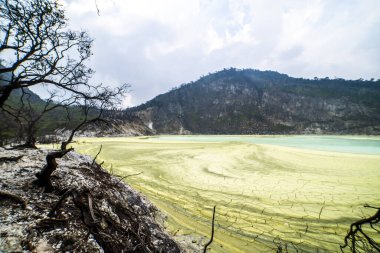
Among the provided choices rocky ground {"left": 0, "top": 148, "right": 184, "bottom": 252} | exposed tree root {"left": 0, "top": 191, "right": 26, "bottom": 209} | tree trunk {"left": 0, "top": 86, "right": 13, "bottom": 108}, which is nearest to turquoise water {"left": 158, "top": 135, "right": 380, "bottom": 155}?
rocky ground {"left": 0, "top": 148, "right": 184, "bottom": 252}

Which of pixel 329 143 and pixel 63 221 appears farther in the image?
pixel 329 143

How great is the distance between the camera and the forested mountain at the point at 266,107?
3839 inches

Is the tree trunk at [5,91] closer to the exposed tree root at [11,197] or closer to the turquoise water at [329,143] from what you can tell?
the exposed tree root at [11,197]

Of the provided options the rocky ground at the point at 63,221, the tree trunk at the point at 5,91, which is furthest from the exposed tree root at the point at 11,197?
the tree trunk at the point at 5,91

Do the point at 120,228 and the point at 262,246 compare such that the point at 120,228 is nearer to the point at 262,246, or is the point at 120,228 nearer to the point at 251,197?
the point at 262,246

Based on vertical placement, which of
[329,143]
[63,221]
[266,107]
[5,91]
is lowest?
[329,143]

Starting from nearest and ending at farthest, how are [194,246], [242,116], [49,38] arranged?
[194,246]
[49,38]
[242,116]

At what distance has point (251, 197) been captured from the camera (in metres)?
8.05

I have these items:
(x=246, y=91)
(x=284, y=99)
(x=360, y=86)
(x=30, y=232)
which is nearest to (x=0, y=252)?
(x=30, y=232)

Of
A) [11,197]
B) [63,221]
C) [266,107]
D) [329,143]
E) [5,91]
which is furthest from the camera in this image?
[266,107]

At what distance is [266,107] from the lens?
117 meters

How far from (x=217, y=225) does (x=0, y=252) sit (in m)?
4.81

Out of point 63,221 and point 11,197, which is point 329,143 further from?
point 11,197

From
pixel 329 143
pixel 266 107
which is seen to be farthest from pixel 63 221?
pixel 266 107
